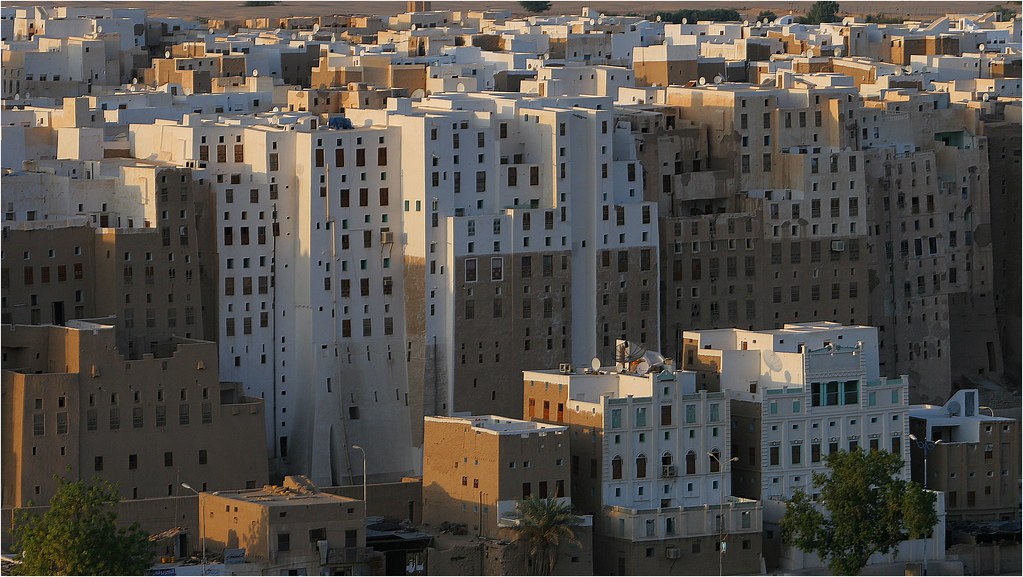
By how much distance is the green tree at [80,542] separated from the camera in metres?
77.2

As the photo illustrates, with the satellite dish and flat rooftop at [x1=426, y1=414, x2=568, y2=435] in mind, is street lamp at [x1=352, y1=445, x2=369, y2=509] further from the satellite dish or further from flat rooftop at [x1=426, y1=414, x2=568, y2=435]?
the satellite dish

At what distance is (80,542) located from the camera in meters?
77.4

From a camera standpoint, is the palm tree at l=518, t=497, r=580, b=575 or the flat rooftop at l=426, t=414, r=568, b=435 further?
the flat rooftop at l=426, t=414, r=568, b=435

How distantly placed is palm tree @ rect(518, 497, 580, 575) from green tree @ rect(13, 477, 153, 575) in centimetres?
883

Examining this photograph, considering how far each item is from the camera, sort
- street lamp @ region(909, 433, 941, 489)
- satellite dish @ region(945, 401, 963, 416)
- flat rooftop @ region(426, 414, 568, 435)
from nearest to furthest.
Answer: flat rooftop @ region(426, 414, 568, 435) < street lamp @ region(909, 433, 941, 489) < satellite dish @ region(945, 401, 963, 416)

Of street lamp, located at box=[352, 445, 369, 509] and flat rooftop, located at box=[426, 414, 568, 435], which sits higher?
flat rooftop, located at box=[426, 414, 568, 435]

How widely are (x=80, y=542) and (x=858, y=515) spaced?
60.4 ft

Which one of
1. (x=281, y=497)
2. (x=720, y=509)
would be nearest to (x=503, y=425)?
(x=720, y=509)

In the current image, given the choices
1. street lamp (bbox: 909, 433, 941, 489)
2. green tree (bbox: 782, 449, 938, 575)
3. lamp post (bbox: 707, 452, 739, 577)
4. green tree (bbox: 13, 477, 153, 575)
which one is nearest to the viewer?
green tree (bbox: 13, 477, 153, 575)

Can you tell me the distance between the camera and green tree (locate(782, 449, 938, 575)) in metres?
81.6

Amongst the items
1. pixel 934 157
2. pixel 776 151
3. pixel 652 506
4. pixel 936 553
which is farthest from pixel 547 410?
pixel 934 157

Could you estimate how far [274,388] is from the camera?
94625 mm

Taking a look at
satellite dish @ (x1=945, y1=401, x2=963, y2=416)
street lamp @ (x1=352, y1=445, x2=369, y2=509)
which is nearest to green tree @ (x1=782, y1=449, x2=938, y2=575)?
satellite dish @ (x1=945, y1=401, x2=963, y2=416)

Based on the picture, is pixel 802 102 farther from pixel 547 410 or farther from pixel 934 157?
pixel 547 410
